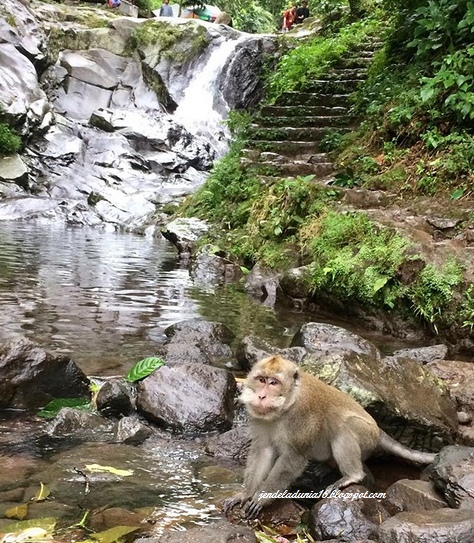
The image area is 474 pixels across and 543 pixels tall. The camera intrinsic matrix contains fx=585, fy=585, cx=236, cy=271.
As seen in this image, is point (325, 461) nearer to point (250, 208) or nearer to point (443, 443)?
point (443, 443)

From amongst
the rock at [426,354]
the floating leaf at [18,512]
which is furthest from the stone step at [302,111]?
the floating leaf at [18,512]

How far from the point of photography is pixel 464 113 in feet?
33.8

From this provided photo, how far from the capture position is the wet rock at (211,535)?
2.95m

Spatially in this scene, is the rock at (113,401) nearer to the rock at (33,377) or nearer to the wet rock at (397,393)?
the rock at (33,377)

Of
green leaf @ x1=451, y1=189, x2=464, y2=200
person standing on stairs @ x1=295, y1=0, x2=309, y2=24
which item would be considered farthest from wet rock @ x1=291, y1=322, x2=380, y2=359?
person standing on stairs @ x1=295, y1=0, x2=309, y2=24

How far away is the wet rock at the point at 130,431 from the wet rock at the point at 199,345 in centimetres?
132

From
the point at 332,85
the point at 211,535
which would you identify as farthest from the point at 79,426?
the point at 332,85

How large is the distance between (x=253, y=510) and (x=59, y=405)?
230cm

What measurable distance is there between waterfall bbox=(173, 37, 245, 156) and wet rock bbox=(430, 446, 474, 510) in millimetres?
25847

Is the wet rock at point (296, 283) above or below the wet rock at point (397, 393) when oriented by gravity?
below

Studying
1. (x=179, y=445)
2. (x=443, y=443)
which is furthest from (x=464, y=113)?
(x=179, y=445)

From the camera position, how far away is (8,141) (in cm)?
2388

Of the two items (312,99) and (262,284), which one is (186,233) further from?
(312,99)

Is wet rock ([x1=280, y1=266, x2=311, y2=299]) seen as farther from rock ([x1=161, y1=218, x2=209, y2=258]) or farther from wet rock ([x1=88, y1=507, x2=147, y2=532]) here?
wet rock ([x1=88, y1=507, x2=147, y2=532])
